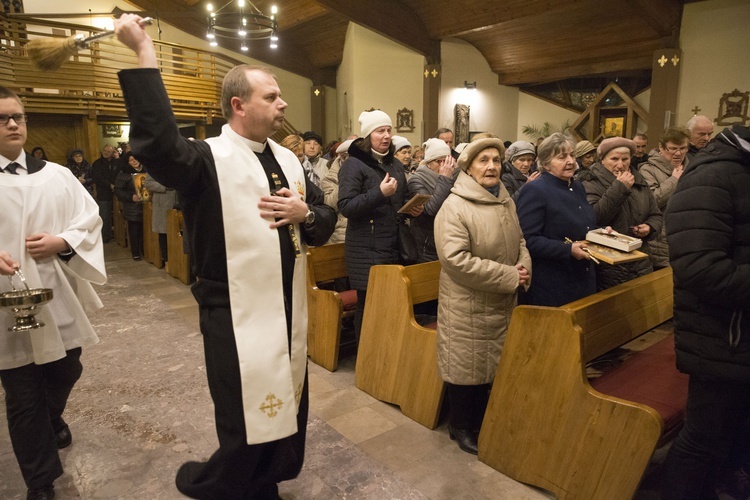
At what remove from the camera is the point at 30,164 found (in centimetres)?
222

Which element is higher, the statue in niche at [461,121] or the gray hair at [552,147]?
the statue in niche at [461,121]

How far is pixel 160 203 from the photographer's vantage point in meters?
6.52

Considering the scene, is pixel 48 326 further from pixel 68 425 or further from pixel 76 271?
pixel 68 425

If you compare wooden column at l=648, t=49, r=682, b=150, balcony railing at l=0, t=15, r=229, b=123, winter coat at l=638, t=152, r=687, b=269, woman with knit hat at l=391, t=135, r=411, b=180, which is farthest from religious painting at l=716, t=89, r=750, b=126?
balcony railing at l=0, t=15, r=229, b=123

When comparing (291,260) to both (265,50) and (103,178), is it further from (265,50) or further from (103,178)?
(265,50)

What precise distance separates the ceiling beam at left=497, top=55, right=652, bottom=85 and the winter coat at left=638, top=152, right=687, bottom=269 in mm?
7515

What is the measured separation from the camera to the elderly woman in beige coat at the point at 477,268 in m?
2.37

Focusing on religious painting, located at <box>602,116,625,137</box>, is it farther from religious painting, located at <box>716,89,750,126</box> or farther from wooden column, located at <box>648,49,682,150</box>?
religious painting, located at <box>716,89,750,126</box>

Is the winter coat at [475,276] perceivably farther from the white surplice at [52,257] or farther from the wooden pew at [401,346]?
the white surplice at [52,257]

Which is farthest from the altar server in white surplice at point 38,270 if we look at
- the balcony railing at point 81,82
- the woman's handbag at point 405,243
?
the balcony railing at point 81,82

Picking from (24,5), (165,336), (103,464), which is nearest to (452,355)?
(103,464)

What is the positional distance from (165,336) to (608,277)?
3.35 meters

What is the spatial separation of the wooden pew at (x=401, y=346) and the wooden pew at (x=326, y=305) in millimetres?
320

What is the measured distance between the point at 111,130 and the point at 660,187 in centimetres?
1375
